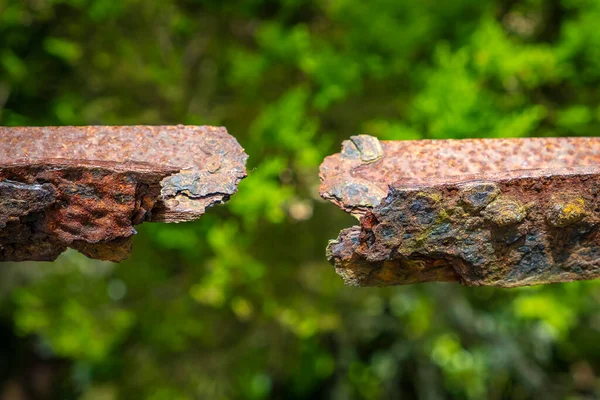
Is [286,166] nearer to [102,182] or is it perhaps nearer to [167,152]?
[167,152]

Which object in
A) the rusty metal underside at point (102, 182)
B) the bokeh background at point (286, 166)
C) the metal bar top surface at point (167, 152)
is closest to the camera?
the rusty metal underside at point (102, 182)

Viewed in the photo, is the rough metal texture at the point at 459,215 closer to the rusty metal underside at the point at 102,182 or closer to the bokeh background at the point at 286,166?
the rusty metal underside at the point at 102,182

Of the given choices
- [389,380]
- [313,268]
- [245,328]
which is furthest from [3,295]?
[389,380]

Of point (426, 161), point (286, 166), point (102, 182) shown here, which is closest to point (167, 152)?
point (102, 182)

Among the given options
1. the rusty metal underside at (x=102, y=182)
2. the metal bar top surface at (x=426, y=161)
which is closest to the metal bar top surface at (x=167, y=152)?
the rusty metal underside at (x=102, y=182)

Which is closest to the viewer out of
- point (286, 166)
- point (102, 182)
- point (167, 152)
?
point (102, 182)

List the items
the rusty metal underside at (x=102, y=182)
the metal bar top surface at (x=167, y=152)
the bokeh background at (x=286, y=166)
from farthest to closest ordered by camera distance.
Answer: the bokeh background at (x=286, y=166) → the metal bar top surface at (x=167, y=152) → the rusty metal underside at (x=102, y=182)
